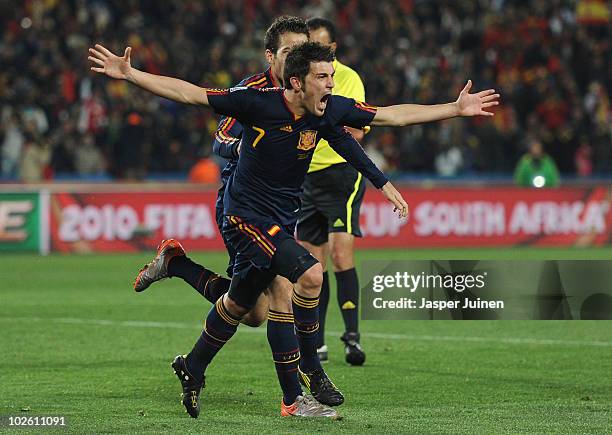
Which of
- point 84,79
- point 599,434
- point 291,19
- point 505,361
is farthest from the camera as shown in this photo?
point 84,79

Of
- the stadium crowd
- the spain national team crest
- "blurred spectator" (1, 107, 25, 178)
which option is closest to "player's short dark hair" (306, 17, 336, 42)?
the spain national team crest

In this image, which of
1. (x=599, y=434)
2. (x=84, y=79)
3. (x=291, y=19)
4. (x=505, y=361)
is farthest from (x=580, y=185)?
(x=599, y=434)

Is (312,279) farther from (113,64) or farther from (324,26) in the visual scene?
(324,26)

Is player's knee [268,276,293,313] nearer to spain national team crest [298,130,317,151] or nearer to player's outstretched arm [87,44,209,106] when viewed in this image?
spain national team crest [298,130,317,151]

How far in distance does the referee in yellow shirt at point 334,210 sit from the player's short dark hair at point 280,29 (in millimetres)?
1523

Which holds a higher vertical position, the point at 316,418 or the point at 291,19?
the point at 291,19

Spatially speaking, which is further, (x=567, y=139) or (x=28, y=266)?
(x=567, y=139)

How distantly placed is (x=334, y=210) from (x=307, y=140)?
2.69 m

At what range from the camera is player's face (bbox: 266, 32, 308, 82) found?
325 inches

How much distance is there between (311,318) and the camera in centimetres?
764

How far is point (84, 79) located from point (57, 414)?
1643cm

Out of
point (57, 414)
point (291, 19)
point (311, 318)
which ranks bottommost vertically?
point (57, 414)

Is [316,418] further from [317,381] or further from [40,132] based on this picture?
[40,132]

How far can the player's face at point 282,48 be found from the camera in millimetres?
8258
